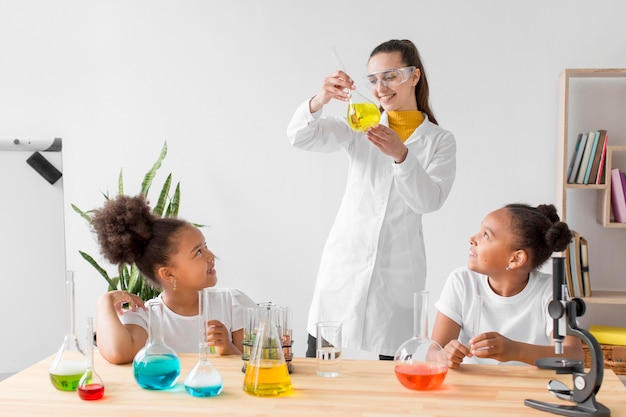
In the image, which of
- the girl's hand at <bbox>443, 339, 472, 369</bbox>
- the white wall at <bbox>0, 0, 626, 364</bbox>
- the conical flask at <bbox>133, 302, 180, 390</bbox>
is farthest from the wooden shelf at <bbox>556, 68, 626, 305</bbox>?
the conical flask at <bbox>133, 302, 180, 390</bbox>

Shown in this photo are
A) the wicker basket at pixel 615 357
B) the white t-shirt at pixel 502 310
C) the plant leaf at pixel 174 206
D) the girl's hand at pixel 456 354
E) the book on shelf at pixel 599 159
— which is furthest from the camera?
the plant leaf at pixel 174 206

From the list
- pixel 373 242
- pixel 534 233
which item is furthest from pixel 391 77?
Result: pixel 534 233

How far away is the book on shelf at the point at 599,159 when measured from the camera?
364cm

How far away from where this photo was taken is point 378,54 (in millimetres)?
2574

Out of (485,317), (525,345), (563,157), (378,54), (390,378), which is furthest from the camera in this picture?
(563,157)

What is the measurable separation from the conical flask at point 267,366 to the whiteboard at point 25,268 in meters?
2.85

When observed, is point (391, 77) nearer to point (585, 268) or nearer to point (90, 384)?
point (90, 384)

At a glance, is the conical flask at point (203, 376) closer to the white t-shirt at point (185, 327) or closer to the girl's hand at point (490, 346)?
the white t-shirt at point (185, 327)

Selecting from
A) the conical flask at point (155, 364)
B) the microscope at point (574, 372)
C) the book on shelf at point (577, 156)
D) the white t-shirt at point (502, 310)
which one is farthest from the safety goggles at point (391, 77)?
the book on shelf at point (577, 156)

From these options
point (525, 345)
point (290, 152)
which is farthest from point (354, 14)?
point (525, 345)

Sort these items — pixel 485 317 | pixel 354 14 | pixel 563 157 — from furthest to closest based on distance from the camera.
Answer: pixel 354 14, pixel 563 157, pixel 485 317

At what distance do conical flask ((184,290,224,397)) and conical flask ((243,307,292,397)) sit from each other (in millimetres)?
72

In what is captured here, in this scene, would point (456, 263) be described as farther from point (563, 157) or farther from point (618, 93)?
point (618, 93)

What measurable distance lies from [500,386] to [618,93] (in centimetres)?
271
